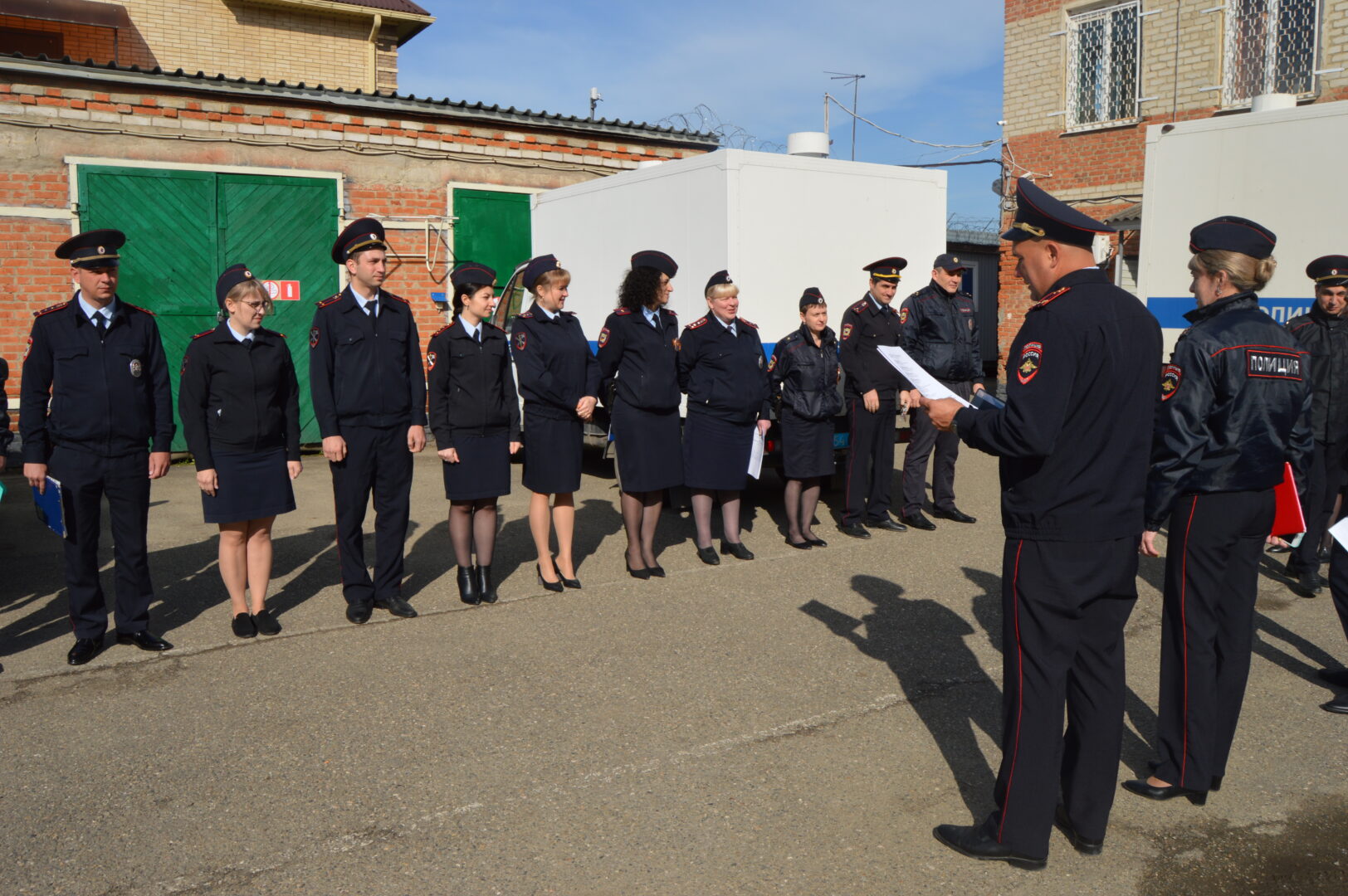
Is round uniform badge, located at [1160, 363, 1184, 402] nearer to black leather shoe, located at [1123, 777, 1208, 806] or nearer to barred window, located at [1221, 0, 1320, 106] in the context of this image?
black leather shoe, located at [1123, 777, 1208, 806]

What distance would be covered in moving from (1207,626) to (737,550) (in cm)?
369

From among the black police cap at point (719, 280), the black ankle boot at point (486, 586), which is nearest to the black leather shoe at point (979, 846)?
the black ankle boot at point (486, 586)

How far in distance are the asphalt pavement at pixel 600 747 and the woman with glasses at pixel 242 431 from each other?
16.6 inches

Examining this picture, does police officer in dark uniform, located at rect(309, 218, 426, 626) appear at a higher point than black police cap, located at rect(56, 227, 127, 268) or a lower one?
lower

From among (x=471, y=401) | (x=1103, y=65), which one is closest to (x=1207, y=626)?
(x=471, y=401)

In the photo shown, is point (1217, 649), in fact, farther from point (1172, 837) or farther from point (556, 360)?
point (556, 360)

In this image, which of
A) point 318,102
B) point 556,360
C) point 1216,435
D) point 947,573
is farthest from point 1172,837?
point 318,102

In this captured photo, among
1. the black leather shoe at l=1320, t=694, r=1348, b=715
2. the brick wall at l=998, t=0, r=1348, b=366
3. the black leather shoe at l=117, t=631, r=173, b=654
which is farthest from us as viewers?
the brick wall at l=998, t=0, r=1348, b=366

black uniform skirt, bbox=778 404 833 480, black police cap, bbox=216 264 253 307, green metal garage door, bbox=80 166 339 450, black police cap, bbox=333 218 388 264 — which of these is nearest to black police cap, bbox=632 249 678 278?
black uniform skirt, bbox=778 404 833 480

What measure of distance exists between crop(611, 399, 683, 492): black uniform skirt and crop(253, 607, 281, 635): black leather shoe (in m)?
2.09

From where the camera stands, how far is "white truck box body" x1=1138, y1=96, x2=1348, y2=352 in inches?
292

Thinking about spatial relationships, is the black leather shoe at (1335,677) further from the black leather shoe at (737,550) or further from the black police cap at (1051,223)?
the black leather shoe at (737,550)

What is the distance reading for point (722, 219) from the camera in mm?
7930

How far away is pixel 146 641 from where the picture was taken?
5250mm
